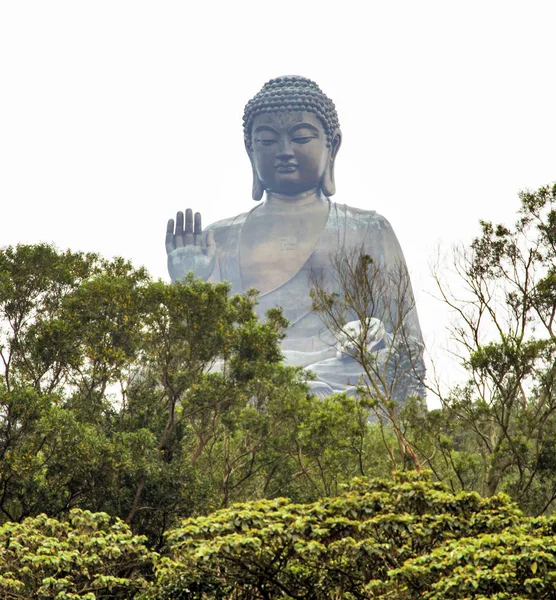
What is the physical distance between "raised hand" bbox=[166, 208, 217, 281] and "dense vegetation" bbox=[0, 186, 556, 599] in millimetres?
12008

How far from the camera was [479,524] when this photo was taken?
7.59m

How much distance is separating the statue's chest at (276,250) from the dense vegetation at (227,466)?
12642 mm

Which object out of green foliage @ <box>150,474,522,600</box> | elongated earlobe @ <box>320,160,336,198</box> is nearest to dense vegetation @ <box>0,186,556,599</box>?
green foliage @ <box>150,474,522,600</box>

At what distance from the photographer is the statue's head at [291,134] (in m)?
25.4

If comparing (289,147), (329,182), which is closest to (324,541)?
(289,147)

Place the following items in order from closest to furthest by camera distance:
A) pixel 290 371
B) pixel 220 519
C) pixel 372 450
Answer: pixel 220 519 < pixel 290 371 < pixel 372 450

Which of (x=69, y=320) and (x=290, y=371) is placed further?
(x=290, y=371)

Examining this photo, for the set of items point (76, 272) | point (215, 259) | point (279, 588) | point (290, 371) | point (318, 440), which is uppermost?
point (215, 259)

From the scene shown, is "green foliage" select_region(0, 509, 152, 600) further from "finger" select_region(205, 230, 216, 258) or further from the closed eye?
the closed eye

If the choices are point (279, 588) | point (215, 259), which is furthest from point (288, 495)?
point (215, 259)

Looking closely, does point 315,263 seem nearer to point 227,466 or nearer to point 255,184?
point 255,184

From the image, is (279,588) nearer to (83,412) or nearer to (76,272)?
(83,412)

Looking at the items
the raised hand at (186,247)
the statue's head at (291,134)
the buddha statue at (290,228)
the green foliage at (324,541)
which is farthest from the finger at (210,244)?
the green foliage at (324,541)

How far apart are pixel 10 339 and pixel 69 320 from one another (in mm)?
739
